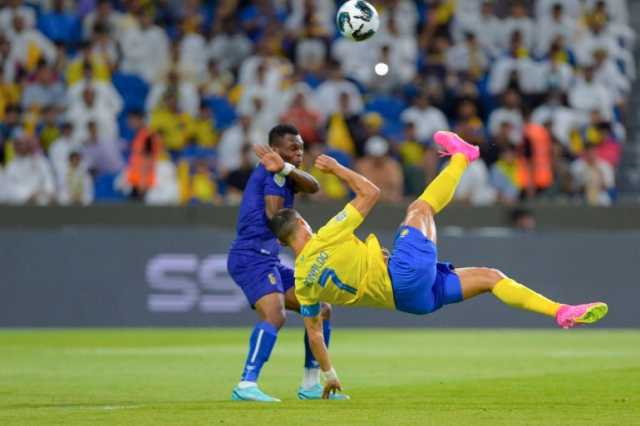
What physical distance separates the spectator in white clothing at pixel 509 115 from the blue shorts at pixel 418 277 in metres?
12.1

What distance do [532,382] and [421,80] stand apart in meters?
11.7

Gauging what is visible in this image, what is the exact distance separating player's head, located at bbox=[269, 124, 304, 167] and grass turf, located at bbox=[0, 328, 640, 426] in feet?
6.19

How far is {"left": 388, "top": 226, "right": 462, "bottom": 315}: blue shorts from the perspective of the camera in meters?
10.6

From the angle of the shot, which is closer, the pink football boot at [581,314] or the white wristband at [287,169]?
the pink football boot at [581,314]

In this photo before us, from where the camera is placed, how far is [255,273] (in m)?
11.4

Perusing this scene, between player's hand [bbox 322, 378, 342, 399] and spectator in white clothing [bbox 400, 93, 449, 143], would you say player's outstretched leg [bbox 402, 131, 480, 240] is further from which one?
spectator in white clothing [bbox 400, 93, 449, 143]

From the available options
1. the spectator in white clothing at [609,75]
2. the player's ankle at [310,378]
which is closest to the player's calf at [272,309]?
the player's ankle at [310,378]

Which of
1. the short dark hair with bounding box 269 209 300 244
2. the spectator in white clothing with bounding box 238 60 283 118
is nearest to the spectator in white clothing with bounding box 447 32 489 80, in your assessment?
the spectator in white clothing with bounding box 238 60 283 118

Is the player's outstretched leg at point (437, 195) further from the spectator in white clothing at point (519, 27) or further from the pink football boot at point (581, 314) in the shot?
the spectator in white clothing at point (519, 27)

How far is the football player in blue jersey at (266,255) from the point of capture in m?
11.2

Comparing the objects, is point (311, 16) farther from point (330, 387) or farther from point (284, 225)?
point (330, 387)

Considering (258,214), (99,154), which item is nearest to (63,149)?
(99,154)

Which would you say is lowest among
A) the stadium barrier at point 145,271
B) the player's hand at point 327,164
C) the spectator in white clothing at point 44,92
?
the stadium barrier at point 145,271

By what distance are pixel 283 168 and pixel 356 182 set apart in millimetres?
788
